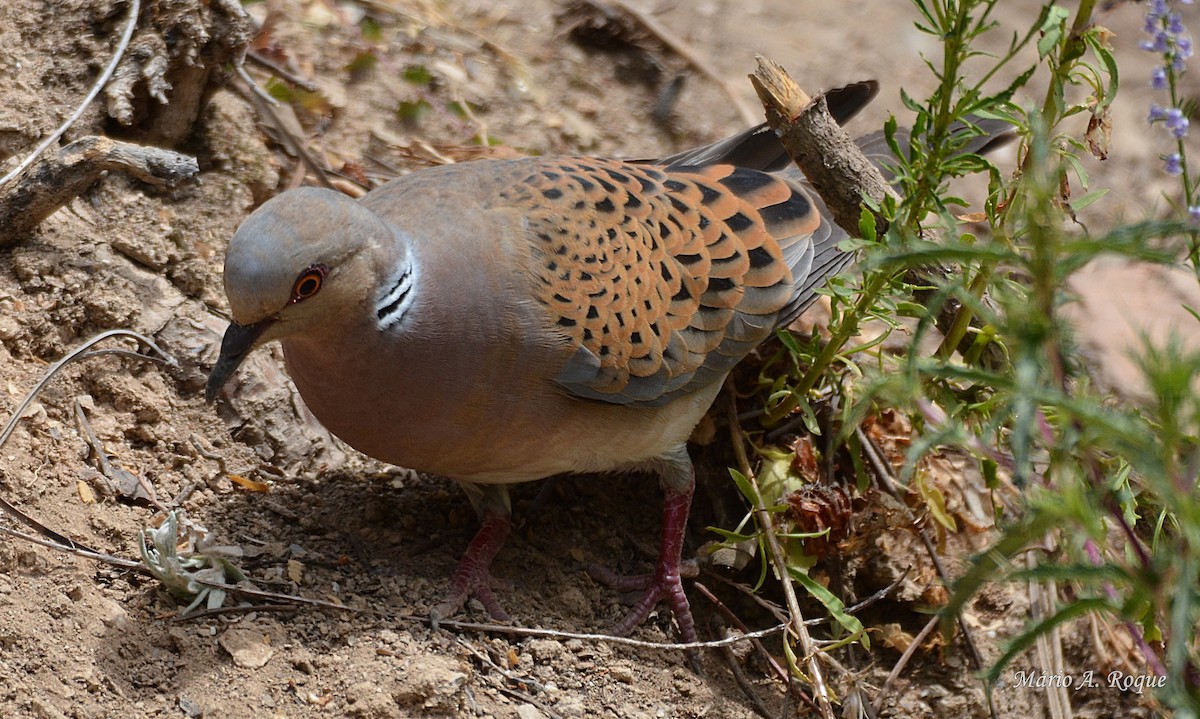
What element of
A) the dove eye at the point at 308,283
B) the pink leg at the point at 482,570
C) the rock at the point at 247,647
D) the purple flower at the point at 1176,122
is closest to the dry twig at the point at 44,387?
the rock at the point at 247,647

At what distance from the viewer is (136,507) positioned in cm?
353

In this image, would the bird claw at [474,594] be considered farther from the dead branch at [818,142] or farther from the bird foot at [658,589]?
the dead branch at [818,142]

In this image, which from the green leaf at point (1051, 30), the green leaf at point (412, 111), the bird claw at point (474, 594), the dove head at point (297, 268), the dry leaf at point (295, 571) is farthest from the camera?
the green leaf at point (412, 111)

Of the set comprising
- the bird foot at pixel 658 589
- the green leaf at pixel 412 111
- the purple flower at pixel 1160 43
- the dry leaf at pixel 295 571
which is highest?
the purple flower at pixel 1160 43

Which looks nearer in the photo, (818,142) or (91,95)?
(818,142)

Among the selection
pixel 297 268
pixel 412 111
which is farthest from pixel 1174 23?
pixel 412 111

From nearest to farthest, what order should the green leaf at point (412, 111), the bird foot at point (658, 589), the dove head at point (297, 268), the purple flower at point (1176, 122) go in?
the purple flower at point (1176, 122)
the dove head at point (297, 268)
the bird foot at point (658, 589)
the green leaf at point (412, 111)

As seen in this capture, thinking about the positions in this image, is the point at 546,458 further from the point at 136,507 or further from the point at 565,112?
the point at 565,112

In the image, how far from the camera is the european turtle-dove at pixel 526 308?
3.16 meters

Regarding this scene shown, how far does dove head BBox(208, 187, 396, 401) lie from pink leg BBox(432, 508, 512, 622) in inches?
37.4

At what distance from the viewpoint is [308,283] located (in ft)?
10.1

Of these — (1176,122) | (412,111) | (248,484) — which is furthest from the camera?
(412,111)

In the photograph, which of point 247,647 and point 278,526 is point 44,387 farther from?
point 247,647

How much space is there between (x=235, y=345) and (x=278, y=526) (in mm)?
830
